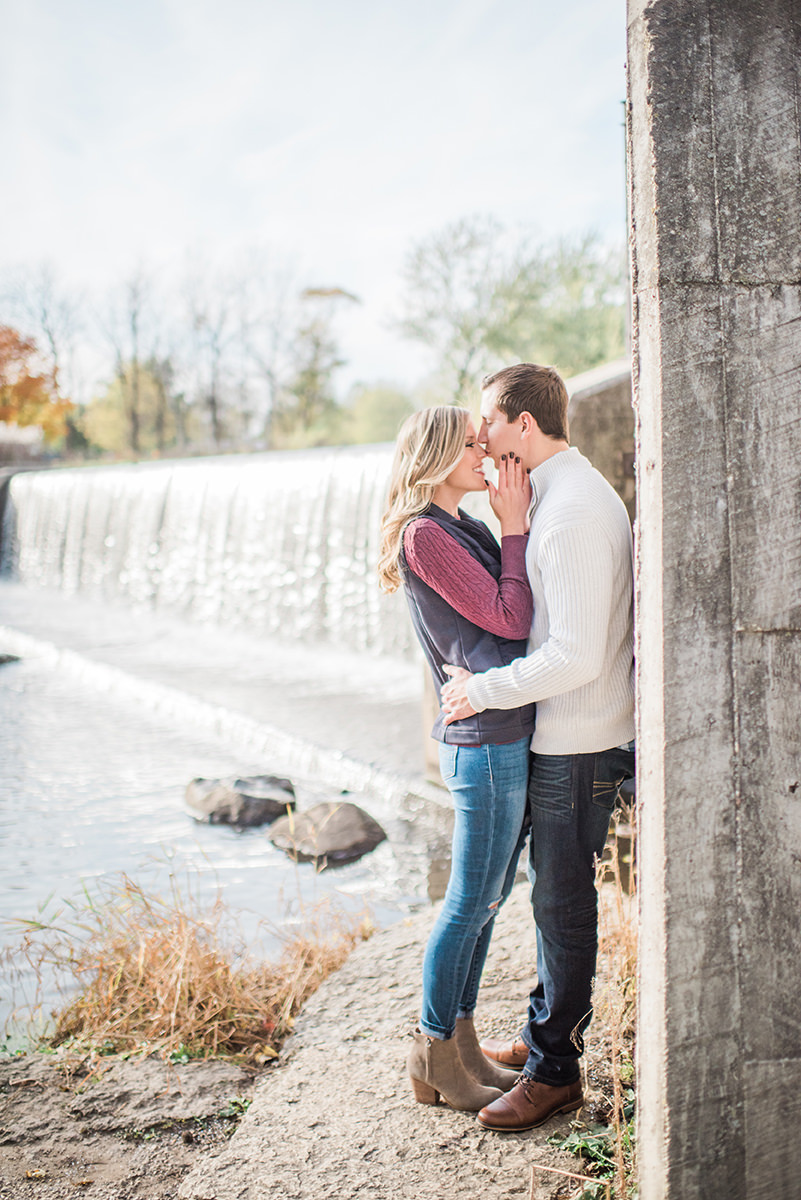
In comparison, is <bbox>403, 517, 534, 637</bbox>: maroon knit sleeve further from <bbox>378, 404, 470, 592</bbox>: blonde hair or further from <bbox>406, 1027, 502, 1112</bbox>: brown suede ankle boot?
<bbox>406, 1027, 502, 1112</bbox>: brown suede ankle boot

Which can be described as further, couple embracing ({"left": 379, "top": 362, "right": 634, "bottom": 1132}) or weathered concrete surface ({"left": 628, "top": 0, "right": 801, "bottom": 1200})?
couple embracing ({"left": 379, "top": 362, "right": 634, "bottom": 1132})

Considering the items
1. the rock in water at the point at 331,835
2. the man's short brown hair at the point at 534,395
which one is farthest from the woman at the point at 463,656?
the rock in water at the point at 331,835

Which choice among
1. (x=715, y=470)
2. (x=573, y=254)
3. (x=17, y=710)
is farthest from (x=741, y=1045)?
(x=573, y=254)

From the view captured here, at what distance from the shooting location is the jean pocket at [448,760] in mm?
2229

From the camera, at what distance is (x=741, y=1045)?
63.2 inches

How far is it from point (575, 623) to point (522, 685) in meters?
0.18

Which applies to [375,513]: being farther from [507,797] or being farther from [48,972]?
[507,797]

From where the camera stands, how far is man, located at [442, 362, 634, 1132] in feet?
6.64

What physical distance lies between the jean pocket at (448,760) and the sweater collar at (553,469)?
0.60 metres

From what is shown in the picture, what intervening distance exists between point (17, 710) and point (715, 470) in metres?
8.28

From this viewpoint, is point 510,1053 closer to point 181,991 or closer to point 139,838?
point 181,991

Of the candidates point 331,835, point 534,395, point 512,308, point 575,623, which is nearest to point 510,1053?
point 575,623

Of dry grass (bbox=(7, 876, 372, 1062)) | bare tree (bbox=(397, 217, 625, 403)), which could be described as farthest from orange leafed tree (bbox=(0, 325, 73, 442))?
dry grass (bbox=(7, 876, 372, 1062))

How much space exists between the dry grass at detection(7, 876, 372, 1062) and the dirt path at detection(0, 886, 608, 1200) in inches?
6.0
